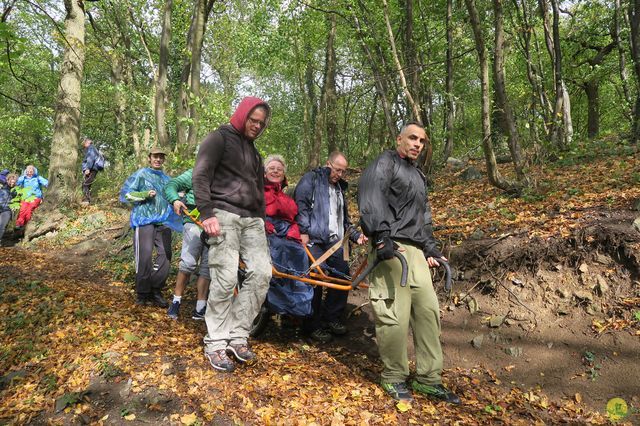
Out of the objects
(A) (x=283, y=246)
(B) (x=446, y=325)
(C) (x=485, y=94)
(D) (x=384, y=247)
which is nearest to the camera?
(D) (x=384, y=247)

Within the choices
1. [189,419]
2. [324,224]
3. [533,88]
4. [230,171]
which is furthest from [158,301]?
[533,88]

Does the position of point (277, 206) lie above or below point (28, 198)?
below

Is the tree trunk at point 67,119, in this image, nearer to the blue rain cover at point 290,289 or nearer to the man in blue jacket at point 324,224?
the man in blue jacket at point 324,224

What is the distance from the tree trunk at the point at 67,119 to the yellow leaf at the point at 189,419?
11209 millimetres

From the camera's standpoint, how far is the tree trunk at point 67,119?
1203 centimetres

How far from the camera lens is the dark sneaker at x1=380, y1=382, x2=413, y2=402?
363cm

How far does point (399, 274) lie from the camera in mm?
3691

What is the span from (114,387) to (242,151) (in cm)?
241

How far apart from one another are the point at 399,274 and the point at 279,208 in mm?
1926

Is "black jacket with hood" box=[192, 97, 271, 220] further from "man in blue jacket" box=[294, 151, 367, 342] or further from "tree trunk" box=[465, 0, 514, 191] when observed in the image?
"tree trunk" box=[465, 0, 514, 191]

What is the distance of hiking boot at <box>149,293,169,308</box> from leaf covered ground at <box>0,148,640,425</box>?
23 cm

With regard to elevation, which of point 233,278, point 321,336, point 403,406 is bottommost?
point 403,406

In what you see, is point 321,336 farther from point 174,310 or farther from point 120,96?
point 120,96

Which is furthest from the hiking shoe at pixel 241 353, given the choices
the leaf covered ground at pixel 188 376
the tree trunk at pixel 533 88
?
the tree trunk at pixel 533 88
